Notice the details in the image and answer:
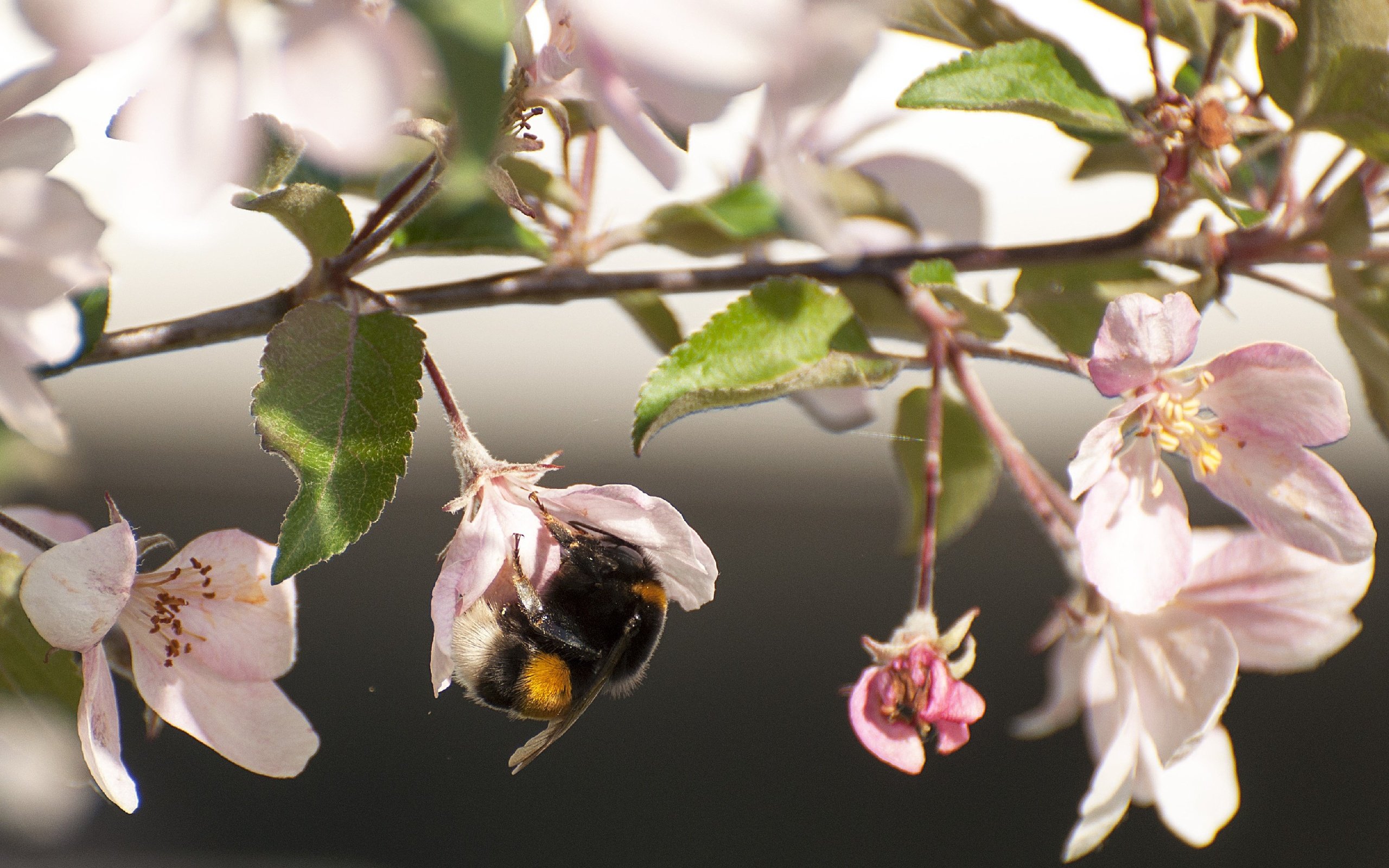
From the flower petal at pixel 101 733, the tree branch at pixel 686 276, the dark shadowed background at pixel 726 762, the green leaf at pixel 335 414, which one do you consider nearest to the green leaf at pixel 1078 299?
the tree branch at pixel 686 276

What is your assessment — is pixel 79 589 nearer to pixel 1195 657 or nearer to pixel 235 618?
pixel 235 618

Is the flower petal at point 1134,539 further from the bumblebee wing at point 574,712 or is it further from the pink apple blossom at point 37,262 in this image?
the pink apple blossom at point 37,262

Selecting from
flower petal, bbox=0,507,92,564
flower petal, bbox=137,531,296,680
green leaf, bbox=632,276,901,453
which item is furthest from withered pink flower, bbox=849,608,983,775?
flower petal, bbox=0,507,92,564

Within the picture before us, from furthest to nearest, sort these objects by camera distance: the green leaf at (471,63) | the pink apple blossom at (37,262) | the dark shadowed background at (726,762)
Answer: the dark shadowed background at (726,762), the pink apple blossom at (37,262), the green leaf at (471,63)

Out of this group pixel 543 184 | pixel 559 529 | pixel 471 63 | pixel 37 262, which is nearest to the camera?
pixel 471 63

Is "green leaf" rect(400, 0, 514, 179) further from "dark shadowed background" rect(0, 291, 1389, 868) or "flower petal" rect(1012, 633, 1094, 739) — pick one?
"dark shadowed background" rect(0, 291, 1389, 868)

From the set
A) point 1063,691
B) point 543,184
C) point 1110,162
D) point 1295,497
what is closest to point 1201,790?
point 1063,691
